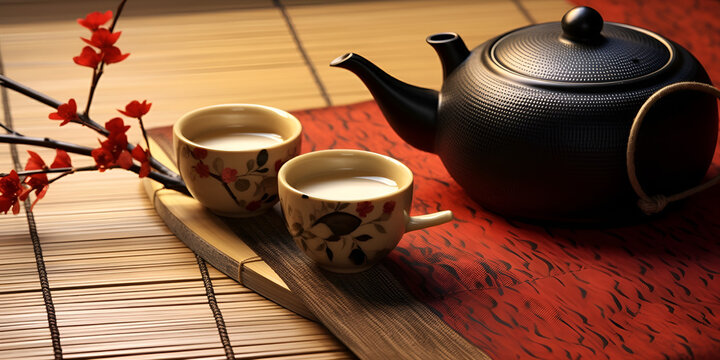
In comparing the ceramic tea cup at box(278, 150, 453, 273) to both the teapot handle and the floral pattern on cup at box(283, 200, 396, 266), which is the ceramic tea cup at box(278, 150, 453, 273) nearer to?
the floral pattern on cup at box(283, 200, 396, 266)

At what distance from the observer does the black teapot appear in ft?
3.08

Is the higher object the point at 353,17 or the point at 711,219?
the point at 353,17

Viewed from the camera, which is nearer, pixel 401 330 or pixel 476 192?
pixel 401 330

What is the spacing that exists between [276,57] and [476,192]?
0.74 meters

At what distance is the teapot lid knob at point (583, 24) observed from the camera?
3.17 ft

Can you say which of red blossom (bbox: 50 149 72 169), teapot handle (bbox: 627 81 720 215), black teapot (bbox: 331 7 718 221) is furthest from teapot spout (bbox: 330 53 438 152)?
red blossom (bbox: 50 149 72 169)

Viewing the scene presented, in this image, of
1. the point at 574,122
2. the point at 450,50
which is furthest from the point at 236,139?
the point at 574,122

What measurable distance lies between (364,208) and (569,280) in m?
0.25

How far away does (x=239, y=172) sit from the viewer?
961 millimetres

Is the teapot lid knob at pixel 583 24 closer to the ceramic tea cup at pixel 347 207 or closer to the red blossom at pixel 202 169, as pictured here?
the ceramic tea cup at pixel 347 207

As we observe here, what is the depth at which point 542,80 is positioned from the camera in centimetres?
96

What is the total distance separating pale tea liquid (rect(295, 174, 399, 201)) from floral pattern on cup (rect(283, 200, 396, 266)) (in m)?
0.02

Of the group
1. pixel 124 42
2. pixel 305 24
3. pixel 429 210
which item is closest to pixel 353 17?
pixel 305 24

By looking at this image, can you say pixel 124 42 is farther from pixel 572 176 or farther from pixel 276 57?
pixel 572 176
